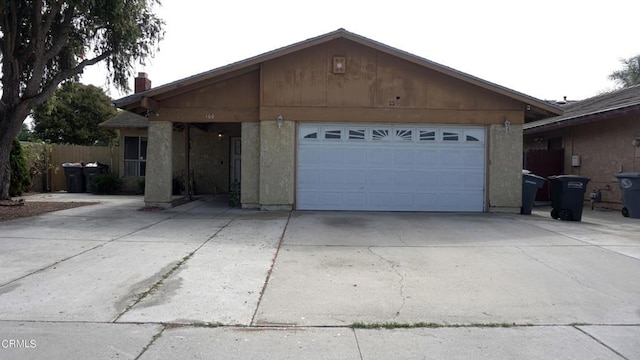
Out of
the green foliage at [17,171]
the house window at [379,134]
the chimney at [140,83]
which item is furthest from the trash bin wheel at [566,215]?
the green foliage at [17,171]

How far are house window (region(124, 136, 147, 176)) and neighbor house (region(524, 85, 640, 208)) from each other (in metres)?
15.9

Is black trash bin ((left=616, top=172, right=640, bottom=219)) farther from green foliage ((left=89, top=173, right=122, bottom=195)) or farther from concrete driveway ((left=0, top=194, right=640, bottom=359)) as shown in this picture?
green foliage ((left=89, top=173, right=122, bottom=195))

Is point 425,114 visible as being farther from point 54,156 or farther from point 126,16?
point 54,156

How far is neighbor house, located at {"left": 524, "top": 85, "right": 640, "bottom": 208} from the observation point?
14.2 metres

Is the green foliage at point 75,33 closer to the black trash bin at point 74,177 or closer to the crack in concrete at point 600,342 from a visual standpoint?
the black trash bin at point 74,177

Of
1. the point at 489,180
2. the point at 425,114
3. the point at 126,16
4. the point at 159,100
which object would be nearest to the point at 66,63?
the point at 126,16

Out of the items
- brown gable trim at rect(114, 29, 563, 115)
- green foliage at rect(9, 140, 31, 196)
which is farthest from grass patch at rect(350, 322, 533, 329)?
Answer: green foliage at rect(9, 140, 31, 196)

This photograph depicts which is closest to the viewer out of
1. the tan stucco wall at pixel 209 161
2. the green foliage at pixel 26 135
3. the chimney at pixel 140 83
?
the chimney at pixel 140 83

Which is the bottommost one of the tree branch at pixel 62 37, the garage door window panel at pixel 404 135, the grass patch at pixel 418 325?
the grass patch at pixel 418 325

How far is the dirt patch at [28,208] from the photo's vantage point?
1161cm

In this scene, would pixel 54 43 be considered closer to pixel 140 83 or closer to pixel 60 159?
pixel 140 83

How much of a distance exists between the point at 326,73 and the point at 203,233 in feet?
19.9

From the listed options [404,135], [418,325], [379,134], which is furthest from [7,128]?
[418,325]

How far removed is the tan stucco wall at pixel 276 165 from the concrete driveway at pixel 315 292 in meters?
2.84
